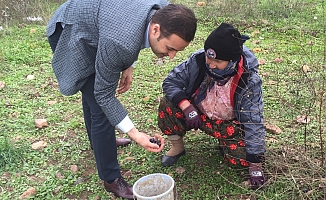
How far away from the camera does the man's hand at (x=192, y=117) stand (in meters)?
2.35

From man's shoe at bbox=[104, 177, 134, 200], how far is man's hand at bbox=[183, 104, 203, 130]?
1.90ft

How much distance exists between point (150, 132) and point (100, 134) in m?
1.00

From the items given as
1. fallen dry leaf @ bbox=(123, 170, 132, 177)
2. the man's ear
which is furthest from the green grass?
the man's ear

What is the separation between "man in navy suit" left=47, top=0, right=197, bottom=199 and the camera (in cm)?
182

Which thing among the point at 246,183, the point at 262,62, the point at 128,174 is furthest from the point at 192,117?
the point at 262,62

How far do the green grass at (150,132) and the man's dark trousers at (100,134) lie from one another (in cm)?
23

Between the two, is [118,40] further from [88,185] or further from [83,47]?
[88,185]

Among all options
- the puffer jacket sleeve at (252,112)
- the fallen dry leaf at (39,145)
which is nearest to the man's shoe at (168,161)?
the puffer jacket sleeve at (252,112)

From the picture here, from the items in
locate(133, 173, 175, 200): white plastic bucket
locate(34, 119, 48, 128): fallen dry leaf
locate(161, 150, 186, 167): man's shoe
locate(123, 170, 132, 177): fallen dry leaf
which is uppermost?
locate(133, 173, 175, 200): white plastic bucket

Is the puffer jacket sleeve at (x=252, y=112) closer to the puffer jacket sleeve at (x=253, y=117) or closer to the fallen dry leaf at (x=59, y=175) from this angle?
the puffer jacket sleeve at (x=253, y=117)

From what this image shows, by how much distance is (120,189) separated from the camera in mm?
2408

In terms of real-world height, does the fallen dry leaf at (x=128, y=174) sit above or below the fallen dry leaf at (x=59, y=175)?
above

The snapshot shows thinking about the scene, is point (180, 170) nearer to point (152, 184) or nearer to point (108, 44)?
point (152, 184)

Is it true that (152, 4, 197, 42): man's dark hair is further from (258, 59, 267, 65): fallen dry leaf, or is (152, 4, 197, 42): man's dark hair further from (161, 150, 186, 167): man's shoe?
(258, 59, 267, 65): fallen dry leaf
